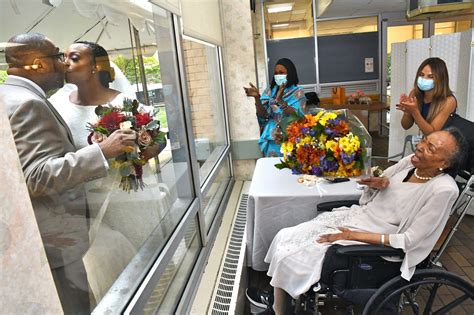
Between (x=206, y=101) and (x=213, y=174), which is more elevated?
(x=206, y=101)

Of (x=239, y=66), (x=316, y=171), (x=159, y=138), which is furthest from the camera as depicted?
(x=239, y=66)

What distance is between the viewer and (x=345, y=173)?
7.96ft

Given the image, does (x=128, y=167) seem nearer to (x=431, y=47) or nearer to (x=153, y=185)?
(x=153, y=185)

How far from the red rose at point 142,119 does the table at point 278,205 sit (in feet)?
3.28

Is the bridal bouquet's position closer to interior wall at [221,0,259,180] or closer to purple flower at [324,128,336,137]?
purple flower at [324,128,336,137]

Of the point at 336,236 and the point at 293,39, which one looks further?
the point at 293,39

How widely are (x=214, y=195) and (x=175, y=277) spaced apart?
131cm

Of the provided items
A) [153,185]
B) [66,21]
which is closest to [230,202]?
[153,185]

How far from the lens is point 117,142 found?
1255mm

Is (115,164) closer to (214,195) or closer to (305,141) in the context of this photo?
(305,141)

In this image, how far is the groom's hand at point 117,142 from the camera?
1.20 meters

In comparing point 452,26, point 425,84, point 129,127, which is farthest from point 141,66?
point 452,26

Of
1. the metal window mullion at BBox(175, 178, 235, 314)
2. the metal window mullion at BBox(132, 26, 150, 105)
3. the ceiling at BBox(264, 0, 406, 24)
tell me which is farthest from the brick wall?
the ceiling at BBox(264, 0, 406, 24)

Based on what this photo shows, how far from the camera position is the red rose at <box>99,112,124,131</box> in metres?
1.27
